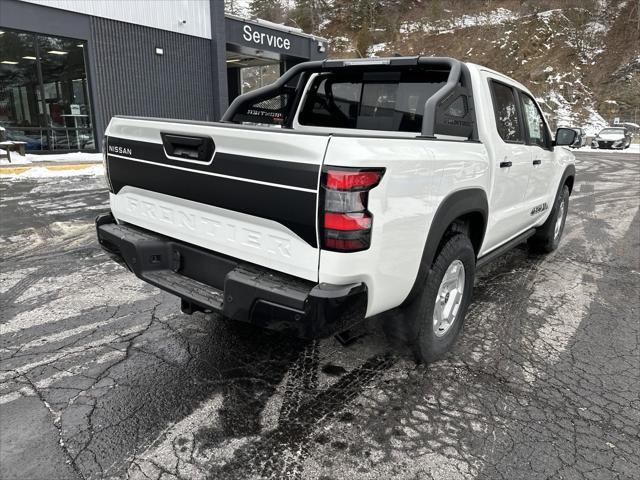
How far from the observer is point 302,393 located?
9.27ft

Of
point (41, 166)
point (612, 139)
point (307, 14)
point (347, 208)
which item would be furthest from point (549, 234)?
point (307, 14)

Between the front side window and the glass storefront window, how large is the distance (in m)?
15.0

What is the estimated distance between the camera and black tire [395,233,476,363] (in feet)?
9.43

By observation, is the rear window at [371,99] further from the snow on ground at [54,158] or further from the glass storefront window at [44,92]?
the glass storefront window at [44,92]

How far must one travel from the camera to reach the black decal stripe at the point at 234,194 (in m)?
2.28

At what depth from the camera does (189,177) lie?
272 cm

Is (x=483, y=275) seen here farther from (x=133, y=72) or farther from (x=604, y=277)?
(x=133, y=72)

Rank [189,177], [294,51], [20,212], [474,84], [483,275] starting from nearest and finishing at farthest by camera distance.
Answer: [189,177] → [474,84] → [483,275] → [20,212] → [294,51]

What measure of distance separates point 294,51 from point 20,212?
1885 centimetres

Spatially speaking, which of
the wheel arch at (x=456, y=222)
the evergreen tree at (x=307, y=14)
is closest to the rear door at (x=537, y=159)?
the wheel arch at (x=456, y=222)

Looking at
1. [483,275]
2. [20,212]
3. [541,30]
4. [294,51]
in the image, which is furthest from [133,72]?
[541,30]

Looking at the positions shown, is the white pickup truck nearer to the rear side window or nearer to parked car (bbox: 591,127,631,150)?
the rear side window

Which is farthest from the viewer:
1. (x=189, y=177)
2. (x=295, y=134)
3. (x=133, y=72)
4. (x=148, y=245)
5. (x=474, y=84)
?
(x=133, y=72)

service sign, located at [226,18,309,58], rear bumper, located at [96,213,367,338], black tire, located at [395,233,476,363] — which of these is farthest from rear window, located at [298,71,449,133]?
service sign, located at [226,18,309,58]
